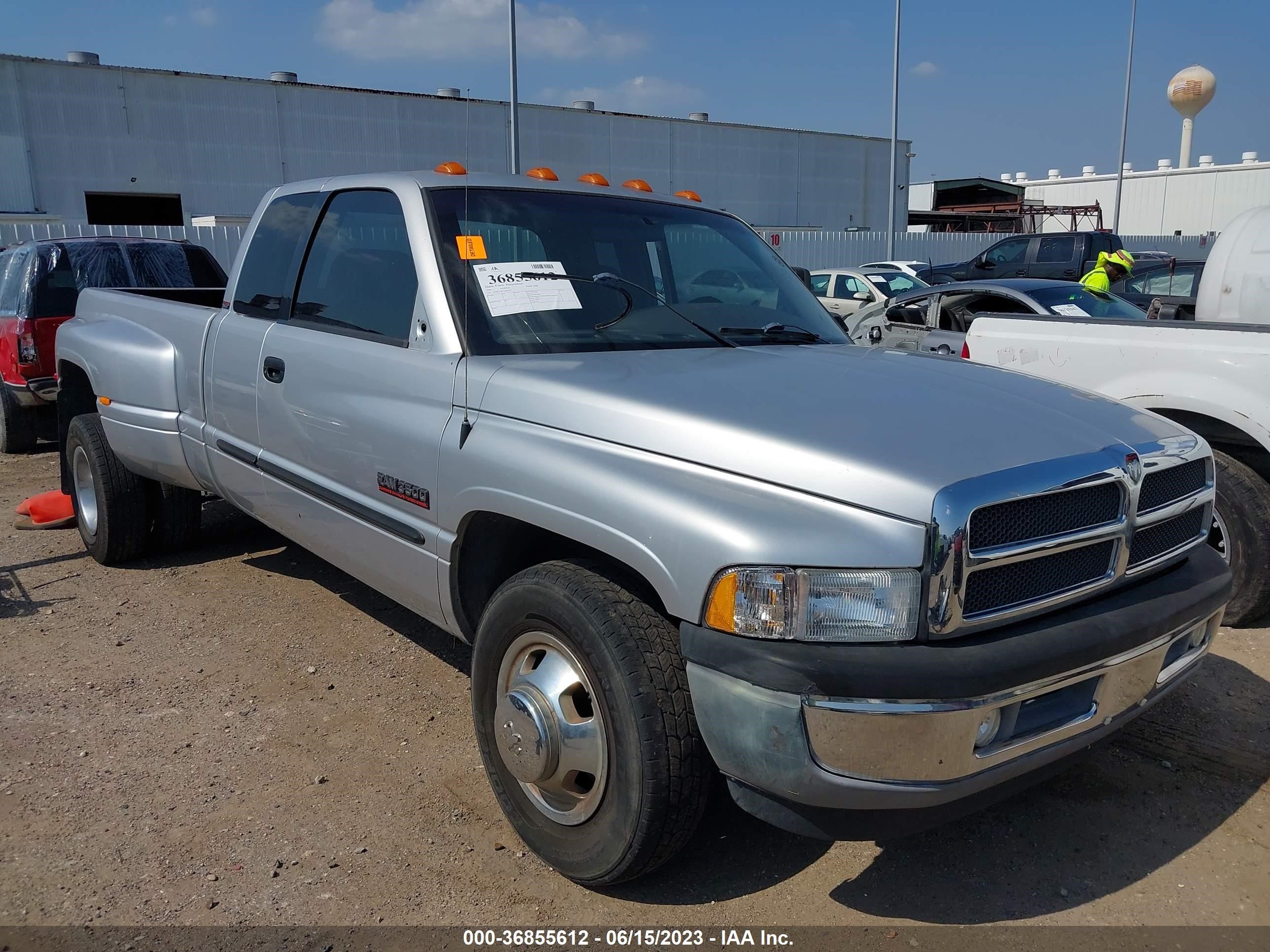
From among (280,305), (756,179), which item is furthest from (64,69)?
(280,305)

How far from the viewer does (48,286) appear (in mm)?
8258

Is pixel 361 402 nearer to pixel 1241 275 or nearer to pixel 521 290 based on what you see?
pixel 521 290

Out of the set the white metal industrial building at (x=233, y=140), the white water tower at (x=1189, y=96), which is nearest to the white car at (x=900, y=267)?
the white metal industrial building at (x=233, y=140)

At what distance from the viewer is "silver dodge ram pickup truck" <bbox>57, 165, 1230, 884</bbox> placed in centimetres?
213

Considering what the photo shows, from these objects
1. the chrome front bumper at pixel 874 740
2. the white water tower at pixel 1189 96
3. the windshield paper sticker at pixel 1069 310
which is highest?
the white water tower at pixel 1189 96

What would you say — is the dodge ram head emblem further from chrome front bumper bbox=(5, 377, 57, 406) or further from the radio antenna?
chrome front bumper bbox=(5, 377, 57, 406)

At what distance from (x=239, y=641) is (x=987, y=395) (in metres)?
3.45

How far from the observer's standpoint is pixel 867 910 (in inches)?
104

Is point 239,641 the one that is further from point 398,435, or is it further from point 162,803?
point 398,435

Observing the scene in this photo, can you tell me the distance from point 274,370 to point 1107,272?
33.3 ft

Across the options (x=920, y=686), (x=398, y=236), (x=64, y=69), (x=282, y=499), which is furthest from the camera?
(x=64, y=69)

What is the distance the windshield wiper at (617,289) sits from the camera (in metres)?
3.20

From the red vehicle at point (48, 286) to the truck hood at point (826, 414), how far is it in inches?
241

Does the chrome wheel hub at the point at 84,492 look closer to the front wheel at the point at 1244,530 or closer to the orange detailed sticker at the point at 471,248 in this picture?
the orange detailed sticker at the point at 471,248
